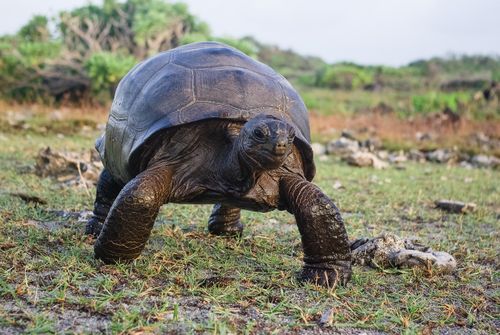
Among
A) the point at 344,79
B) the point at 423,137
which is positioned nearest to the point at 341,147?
the point at 423,137

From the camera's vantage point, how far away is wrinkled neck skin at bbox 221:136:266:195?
2.47 m

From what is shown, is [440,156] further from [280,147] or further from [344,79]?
[344,79]

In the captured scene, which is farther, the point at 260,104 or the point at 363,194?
the point at 363,194

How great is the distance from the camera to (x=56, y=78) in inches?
711

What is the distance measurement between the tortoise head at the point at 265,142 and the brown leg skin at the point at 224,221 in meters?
1.14

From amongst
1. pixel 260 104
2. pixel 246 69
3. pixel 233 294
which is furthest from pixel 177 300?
pixel 246 69

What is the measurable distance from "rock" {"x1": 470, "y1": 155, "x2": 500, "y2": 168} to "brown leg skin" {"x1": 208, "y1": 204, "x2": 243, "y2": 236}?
8229mm

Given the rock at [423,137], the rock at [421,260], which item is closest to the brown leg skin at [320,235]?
the rock at [421,260]

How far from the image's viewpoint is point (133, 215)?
254 cm

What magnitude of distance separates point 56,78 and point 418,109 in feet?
38.2

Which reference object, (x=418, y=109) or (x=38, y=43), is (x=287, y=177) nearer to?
(x=418, y=109)

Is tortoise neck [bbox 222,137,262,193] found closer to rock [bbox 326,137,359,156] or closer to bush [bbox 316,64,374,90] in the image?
rock [bbox 326,137,359,156]

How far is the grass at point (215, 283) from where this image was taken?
6.70 feet

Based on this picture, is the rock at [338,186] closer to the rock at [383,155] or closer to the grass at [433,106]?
the rock at [383,155]
